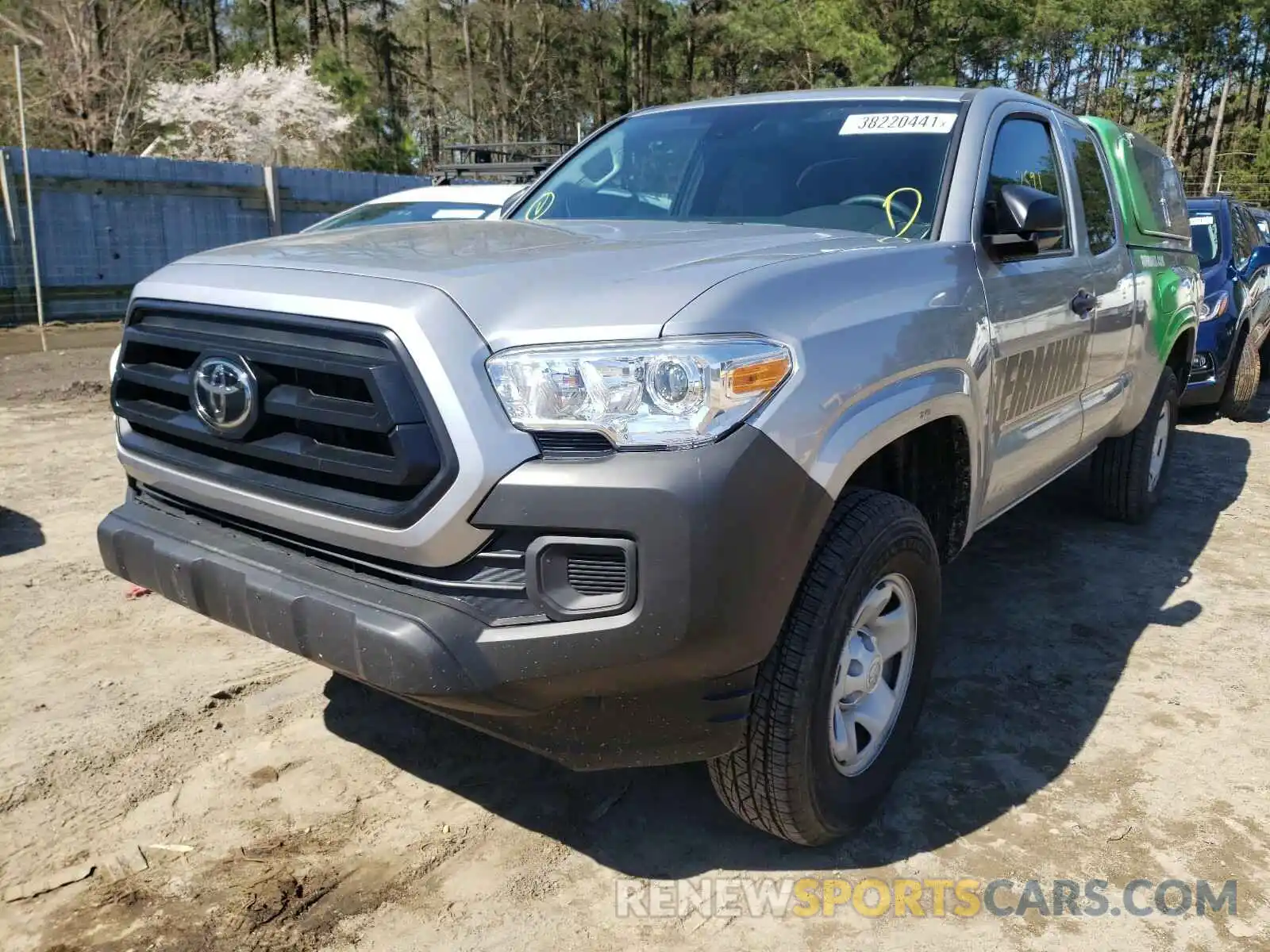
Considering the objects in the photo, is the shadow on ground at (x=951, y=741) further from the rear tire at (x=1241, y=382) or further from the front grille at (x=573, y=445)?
the rear tire at (x=1241, y=382)

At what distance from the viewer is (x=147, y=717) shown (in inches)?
125

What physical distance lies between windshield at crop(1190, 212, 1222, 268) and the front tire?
6.86 m

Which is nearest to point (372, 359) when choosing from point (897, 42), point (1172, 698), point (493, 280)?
point (493, 280)

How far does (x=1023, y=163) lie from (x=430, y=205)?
18.4 feet

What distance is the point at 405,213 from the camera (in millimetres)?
8258

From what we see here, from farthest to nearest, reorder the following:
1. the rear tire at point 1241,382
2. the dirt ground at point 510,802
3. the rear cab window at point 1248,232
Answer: the rear cab window at point 1248,232
the rear tire at point 1241,382
the dirt ground at point 510,802

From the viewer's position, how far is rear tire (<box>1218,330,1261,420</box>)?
27.0 ft

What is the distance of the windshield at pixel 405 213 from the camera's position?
7.95 meters

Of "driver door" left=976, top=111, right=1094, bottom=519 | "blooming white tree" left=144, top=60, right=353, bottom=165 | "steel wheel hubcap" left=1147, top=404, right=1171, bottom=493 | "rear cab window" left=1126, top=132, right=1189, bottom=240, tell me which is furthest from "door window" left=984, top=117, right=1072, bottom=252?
"blooming white tree" left=144, top=60, right=353, bottom=165

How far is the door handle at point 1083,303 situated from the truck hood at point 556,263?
3.79 ft

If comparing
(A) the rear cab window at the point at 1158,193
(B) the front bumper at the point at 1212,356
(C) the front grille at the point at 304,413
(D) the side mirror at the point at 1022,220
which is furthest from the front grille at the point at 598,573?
(B) the front bumper at the point at 1212,356

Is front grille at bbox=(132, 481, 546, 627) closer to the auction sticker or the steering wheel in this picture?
the steering wheel

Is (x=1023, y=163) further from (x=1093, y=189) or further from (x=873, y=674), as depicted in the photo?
(x=873, y=674)

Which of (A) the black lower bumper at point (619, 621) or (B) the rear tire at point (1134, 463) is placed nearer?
(A) the black lower bumper at point (619, 621)
